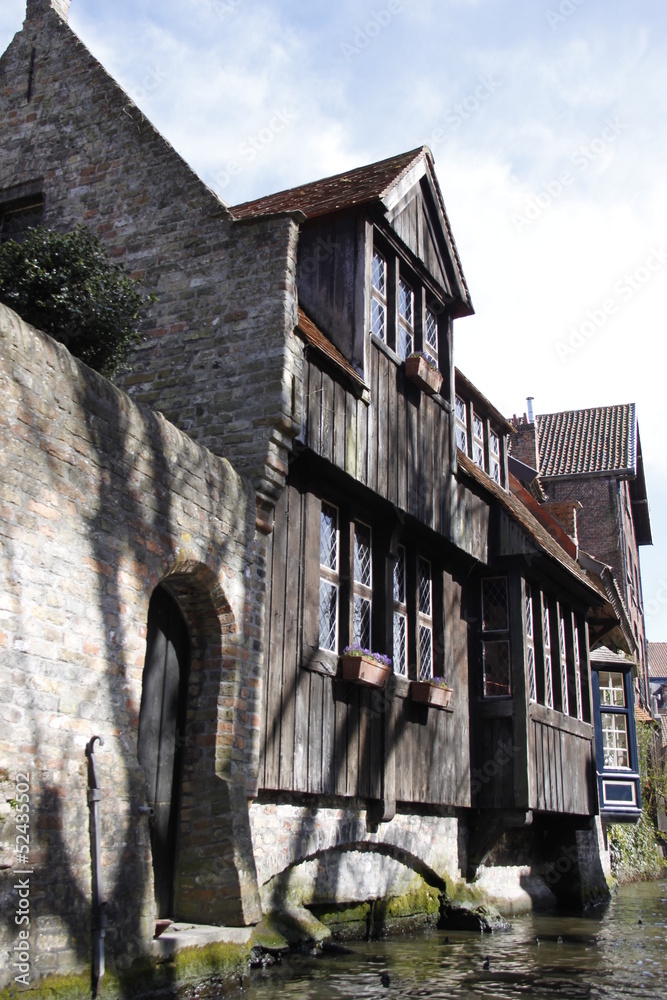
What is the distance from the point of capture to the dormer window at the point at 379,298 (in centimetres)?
1119

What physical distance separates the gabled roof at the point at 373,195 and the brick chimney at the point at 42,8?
9.60 ft

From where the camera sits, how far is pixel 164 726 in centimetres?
764

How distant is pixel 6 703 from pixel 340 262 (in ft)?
22.5

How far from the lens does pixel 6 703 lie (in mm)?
5445

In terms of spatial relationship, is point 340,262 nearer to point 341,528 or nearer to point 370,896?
point 341,528

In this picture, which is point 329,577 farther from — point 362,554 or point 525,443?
point 525,443

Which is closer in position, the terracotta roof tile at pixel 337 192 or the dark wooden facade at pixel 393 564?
the dark wooden facade at pixel 393 564

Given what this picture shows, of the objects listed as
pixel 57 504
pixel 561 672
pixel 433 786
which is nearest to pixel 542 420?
A: pixel 561 672

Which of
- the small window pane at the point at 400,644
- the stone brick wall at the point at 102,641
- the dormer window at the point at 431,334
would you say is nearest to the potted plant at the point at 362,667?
the small window pane at the point at 400,644

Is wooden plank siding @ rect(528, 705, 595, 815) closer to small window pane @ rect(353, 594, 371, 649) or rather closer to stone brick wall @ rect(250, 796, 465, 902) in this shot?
stone brick wall @ rect(250, 796, 465, 902)

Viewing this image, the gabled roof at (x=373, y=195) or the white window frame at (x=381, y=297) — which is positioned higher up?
the gabled roof at (x=373, y=195)

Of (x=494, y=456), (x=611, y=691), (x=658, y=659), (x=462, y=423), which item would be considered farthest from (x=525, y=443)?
(x=658, y=659)

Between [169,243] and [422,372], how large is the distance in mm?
3243

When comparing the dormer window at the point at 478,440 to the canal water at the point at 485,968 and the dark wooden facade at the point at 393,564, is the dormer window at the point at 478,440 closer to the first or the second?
the dark wooden facade at the point at 393,564
